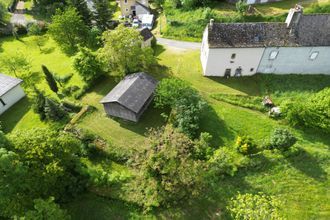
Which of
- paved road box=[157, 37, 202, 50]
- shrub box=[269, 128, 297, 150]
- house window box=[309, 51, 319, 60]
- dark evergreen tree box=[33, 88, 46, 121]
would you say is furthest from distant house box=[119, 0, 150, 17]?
shrub box=[269, 128, 297, 150]

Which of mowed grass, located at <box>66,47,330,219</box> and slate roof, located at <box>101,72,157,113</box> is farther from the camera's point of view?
slate roof, located at <box>101,72,157,113</box>

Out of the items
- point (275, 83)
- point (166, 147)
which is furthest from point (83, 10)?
point (166, 147)

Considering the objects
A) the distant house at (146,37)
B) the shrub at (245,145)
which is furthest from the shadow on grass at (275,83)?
the distant house at (146,37)

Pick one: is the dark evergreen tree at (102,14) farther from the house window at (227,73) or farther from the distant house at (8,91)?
the house window at (227,73)

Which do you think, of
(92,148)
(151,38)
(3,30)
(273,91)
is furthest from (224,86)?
(3,30)

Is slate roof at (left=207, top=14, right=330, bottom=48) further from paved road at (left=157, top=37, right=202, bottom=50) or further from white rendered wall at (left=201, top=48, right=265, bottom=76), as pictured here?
paved road at (left=157, top=37, right=202, bottom=50)

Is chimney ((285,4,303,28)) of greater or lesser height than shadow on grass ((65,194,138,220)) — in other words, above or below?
above

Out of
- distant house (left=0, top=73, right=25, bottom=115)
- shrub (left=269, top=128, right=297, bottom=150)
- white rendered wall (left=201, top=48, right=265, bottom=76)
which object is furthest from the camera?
distant house (left=0, top=73, right=25, bottom=115)
